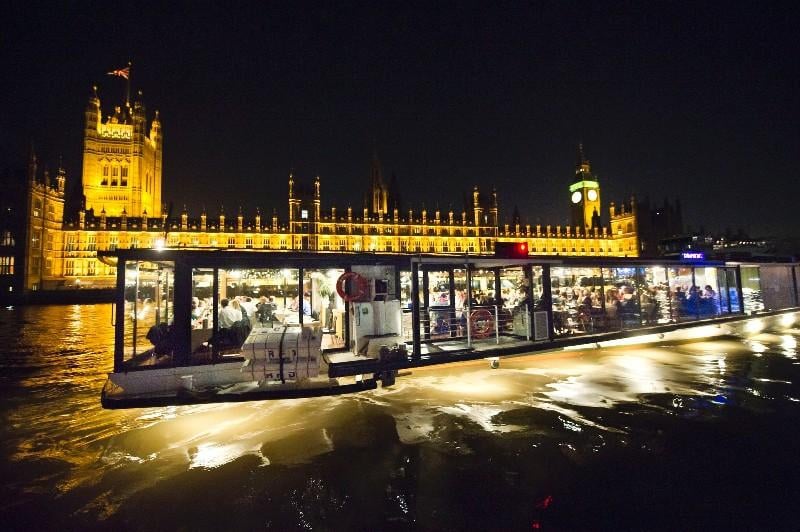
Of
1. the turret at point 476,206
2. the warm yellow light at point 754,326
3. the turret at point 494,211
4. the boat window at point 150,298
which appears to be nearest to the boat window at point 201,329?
the boat window at point 150,298

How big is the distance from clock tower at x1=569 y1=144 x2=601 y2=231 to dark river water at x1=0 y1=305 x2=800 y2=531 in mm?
120404

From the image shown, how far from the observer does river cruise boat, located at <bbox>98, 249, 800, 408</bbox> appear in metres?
8.37

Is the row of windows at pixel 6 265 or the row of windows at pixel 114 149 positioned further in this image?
the row of windows at pixel 114 149

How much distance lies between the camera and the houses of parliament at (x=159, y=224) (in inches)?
2963

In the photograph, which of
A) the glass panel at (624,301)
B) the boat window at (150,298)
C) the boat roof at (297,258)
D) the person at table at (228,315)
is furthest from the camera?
the glass panel at (624,301)

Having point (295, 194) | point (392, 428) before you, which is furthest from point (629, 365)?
point (295, 194)

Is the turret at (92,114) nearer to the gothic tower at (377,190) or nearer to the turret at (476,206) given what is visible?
the gothic tower at (377,190)

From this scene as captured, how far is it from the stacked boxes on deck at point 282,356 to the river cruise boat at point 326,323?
22 millimetres

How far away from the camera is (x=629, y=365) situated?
13422 millimetres

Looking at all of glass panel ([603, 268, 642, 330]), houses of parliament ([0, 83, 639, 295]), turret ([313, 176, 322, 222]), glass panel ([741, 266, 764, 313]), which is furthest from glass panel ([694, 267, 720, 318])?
turret ([313, 176, 322, 222])

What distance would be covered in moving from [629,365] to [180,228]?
95.0 metres

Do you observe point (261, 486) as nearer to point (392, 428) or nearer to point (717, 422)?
point (392, 428)

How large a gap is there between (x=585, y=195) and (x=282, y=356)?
131 m

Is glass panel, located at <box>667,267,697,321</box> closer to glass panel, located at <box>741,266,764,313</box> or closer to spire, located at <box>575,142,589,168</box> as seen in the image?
glass panel, located at <box>741,266,764,313</box>
